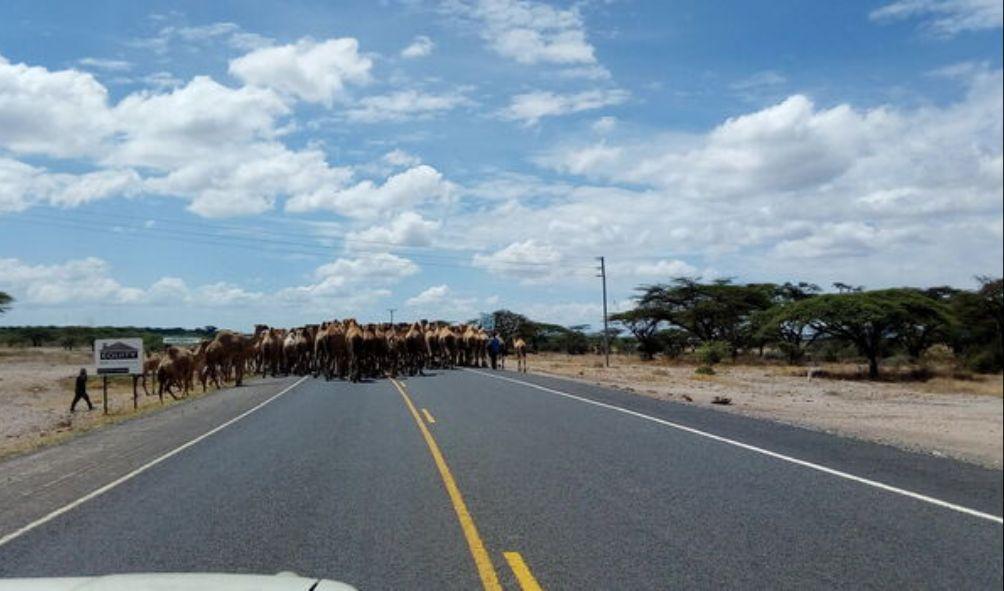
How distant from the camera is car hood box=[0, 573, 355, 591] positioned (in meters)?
3.48

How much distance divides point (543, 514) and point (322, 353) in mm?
32311

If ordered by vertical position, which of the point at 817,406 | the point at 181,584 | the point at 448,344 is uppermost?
the point at 448,344

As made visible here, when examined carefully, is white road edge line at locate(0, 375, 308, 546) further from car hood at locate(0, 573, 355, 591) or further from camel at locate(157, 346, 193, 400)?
camel at locate(157, 346, 193, 400)

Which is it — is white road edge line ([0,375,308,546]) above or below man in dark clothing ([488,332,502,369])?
below

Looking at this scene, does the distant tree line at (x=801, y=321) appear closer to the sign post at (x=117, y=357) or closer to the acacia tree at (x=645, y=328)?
the acacia tree at (x=645, y=328)

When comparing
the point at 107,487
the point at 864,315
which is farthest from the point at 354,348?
the point at 107,487

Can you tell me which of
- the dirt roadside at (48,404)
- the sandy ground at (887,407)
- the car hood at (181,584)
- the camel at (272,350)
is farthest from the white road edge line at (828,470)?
the camel at (272,350)

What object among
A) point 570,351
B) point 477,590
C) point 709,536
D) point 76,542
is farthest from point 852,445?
point 570,351

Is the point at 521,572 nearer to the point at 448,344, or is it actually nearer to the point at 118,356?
the point at 118,356

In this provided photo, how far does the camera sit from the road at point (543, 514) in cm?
682

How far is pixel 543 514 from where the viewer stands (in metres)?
8.98

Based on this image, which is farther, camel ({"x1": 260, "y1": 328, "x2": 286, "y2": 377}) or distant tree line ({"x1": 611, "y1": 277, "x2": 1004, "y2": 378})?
camel ({"x1": 260, "y1": 328, "x2": 286, "y2": 377})

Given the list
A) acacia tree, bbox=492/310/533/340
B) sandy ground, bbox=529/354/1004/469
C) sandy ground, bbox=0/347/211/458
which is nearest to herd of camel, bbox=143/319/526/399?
sandy ground, bbox=0/347/211/458

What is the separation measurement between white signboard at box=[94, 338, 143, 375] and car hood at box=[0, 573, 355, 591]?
28150 millimetres
